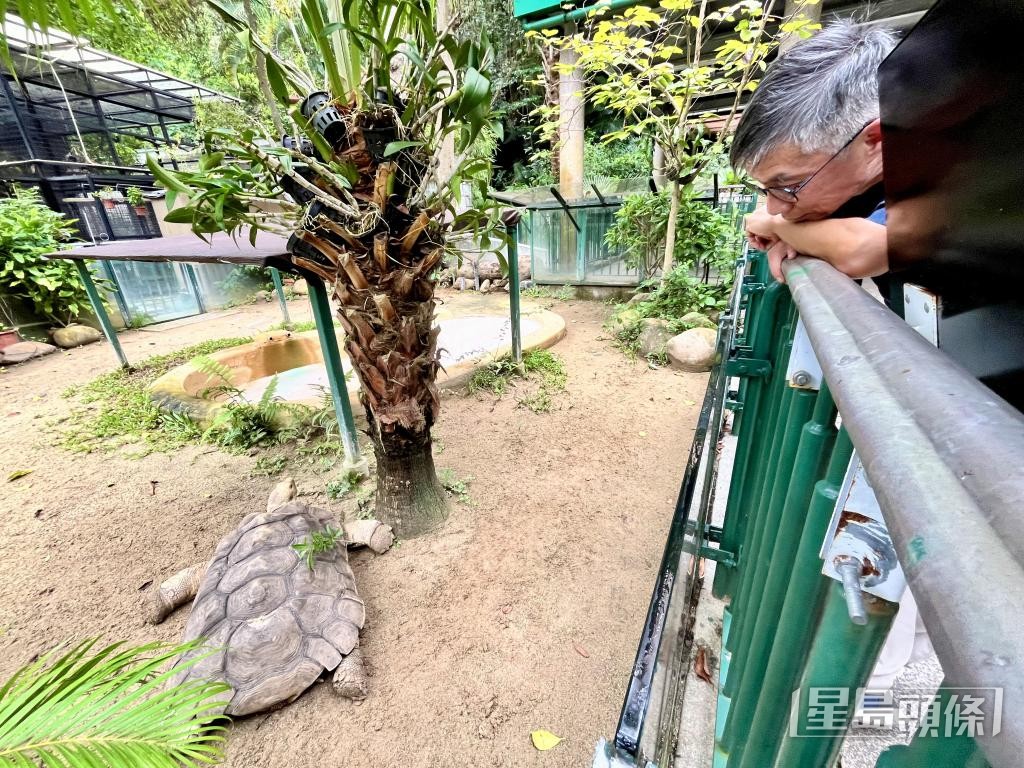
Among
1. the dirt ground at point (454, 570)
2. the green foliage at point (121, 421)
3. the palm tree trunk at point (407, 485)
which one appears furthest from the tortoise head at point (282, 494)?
the green foliage at point (121, 421)

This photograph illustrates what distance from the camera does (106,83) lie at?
34.0 feet

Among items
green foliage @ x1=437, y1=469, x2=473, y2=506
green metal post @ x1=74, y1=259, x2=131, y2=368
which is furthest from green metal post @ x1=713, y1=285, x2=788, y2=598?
green metal post @ x1=74, y1=259, x2=131, y2=368

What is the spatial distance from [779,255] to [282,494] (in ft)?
8.75

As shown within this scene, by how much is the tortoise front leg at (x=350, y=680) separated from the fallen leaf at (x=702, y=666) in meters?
1.20

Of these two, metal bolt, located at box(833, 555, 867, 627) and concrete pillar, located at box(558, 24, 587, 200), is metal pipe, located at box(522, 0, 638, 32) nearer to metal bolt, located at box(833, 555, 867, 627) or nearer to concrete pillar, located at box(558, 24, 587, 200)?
concrete pillar, located at box(558, 24, 587, 200)

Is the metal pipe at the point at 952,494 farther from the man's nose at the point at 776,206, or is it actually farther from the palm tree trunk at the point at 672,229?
the palm tree trunk at the point at 672,229

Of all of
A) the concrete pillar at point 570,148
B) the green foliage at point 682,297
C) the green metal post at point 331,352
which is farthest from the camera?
the concrete pillar at point 570,148

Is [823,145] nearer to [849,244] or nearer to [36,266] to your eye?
[849,244]

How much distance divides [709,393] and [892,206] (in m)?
0.86

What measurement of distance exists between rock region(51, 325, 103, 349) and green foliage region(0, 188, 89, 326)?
0.89ft

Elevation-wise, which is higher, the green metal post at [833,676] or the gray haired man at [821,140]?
the gray haired man at [821,140]

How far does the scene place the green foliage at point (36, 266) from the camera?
5859 mm

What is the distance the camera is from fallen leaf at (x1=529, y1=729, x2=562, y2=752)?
1477mm

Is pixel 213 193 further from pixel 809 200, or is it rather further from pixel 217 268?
pixel 217 268
